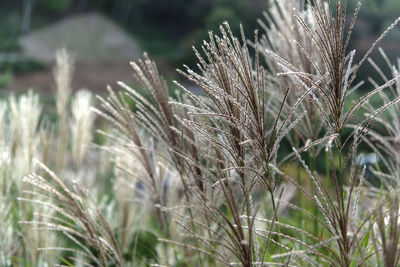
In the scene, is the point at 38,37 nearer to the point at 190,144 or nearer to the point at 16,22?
the point at 16,22

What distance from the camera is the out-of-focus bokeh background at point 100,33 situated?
877 inches

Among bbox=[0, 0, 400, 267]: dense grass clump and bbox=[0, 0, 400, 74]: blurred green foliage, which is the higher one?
bbox=[0, 0, 400, 74]: blurred green foliage

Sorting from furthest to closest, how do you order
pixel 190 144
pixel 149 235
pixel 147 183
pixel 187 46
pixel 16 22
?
1. pixel 16 22
2. pixel 187 46
3. pixel 149 235
4. pixel 147 183
5. pixel 190 144

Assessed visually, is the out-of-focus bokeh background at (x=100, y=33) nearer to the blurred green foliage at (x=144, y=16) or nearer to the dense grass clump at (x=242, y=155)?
the blurred green foliage at (x=144, y=16)

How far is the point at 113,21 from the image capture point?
29.2m

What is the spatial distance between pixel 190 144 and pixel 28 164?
990mm

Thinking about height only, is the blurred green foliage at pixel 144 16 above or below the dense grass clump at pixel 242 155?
above

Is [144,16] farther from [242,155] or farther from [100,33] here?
[242,155]

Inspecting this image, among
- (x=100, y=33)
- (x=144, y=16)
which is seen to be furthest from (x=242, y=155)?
(x=144, y=16)

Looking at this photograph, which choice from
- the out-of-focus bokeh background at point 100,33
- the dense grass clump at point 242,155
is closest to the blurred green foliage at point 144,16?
the out-of-focus bokeh background at point 100,33

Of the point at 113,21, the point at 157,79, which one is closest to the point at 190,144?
the point at 157,79

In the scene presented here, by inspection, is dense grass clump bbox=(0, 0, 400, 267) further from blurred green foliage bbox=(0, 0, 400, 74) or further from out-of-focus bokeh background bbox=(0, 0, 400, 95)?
blurred green foliage bbox=(0, 0, 400, 74)

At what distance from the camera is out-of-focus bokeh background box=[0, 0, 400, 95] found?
22.3 metres

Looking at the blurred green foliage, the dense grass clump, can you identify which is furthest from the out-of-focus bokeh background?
the dense grass clump
